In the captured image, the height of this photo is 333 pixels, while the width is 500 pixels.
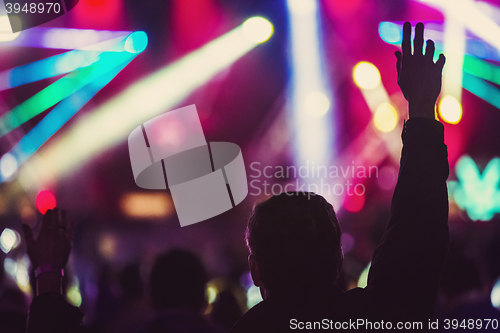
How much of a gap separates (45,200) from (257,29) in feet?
9.42

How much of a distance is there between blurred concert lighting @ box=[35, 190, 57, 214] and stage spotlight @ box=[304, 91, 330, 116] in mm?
2890

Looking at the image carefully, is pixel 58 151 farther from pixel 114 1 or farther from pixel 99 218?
pixel 114 1

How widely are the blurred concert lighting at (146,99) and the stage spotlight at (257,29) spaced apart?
53mm

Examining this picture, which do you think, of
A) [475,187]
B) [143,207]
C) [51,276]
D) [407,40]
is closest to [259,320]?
[51,276]

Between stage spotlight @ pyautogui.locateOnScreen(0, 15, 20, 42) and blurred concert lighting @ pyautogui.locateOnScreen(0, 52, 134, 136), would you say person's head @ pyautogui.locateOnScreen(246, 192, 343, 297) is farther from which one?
stage spotlight @ pyautogui.locateOnScreen(0, 15, 20, 42)

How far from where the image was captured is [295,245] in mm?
700

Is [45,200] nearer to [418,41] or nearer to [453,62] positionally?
[418,41]

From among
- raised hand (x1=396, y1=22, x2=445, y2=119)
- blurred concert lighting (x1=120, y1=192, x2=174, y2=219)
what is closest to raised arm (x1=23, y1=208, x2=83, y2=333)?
raised hand (x1=396, y1=22, x2=445, y2=119)

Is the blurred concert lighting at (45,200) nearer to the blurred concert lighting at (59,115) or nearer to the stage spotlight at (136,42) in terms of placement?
the blurred concert lighting at (59,115)

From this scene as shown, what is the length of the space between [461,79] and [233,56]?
2.45 metres

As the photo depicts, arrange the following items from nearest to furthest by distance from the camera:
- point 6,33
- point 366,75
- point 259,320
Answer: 1. point 259,320
2. point 6,33
3. point 366,75

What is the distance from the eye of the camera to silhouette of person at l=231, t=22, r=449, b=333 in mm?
641

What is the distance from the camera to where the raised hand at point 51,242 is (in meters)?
0.86

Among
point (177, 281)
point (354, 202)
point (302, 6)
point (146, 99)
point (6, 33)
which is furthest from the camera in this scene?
Result: point (354, 202)
